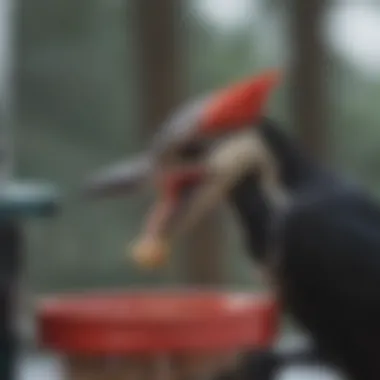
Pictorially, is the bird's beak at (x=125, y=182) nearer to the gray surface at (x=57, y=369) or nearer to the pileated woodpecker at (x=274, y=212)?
the pileated woodpecker at (x=274, y=212)

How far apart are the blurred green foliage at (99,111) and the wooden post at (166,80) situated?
0.5 inches

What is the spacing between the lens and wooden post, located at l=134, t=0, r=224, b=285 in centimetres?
150

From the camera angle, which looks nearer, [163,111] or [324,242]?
[324,242]

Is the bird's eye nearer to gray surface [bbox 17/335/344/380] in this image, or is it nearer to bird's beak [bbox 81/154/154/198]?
bird's beak [bbox 81/154/154/198]

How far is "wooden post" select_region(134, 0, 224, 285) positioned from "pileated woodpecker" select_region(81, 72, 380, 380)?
2.26 ft

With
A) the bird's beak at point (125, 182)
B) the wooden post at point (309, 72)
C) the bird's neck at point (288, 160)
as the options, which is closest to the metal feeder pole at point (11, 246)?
the bird's beak at point (125, 182)

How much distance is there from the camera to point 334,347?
783 millimetres

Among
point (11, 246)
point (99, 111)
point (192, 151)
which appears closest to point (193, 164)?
point (192, 151)

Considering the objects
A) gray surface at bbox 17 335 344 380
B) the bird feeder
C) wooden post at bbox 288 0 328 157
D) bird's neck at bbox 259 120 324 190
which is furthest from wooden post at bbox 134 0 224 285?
the bird feeder

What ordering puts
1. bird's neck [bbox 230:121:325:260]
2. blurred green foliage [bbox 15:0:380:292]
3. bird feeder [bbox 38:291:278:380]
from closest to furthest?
bird feeder [bbox 38:291:278:380] → bird's neck [bbox 230:121:325:260] → blurred green foliage [bbox 15:0:380:292]

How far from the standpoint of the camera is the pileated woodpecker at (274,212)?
0.76 m

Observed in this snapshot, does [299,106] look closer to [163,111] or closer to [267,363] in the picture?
[163,111]

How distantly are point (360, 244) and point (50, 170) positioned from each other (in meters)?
0.71

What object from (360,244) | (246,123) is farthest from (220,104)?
(360,244)
